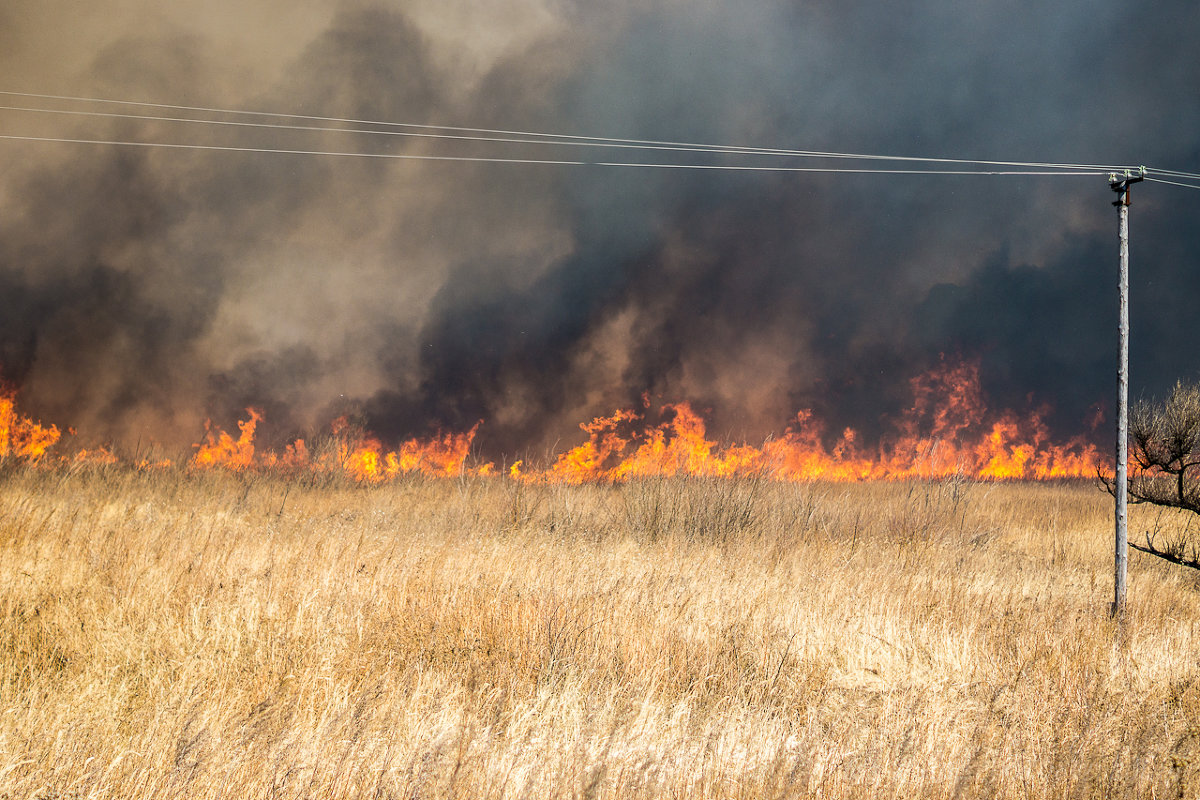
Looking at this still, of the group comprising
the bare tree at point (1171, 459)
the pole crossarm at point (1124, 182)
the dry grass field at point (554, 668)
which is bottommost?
the dry grass field at point (554, 668)

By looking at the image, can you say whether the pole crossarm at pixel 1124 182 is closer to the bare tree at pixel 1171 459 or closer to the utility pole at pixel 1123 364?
the utility pole at pixel 1123 364

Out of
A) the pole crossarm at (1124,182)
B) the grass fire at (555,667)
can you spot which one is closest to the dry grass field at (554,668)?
the grass fire at (555,667)

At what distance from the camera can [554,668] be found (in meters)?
5.94

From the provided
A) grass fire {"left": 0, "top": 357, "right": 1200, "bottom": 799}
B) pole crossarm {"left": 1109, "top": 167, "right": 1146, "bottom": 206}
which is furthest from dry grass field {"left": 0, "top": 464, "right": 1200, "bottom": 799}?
pole crossarm {"left": 1109, "top": 167, "right": 1146, "bottom": 206}

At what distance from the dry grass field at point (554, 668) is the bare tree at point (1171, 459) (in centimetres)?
152

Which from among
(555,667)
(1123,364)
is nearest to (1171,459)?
(1123,364)

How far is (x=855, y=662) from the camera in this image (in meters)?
6.78

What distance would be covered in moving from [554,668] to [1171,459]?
475 inches

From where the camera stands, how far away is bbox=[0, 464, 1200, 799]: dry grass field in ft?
13.1

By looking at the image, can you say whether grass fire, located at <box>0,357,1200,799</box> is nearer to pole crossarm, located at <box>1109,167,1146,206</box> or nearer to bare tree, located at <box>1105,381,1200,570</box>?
bare tree, located at <box>1105,381,1200,570</box>

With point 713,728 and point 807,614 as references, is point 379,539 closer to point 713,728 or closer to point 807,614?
point 807,614

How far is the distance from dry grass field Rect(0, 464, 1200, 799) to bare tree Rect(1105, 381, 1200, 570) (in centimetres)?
152

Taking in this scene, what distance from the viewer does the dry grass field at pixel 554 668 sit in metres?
4.00

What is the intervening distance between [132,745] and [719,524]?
36.9 feet
